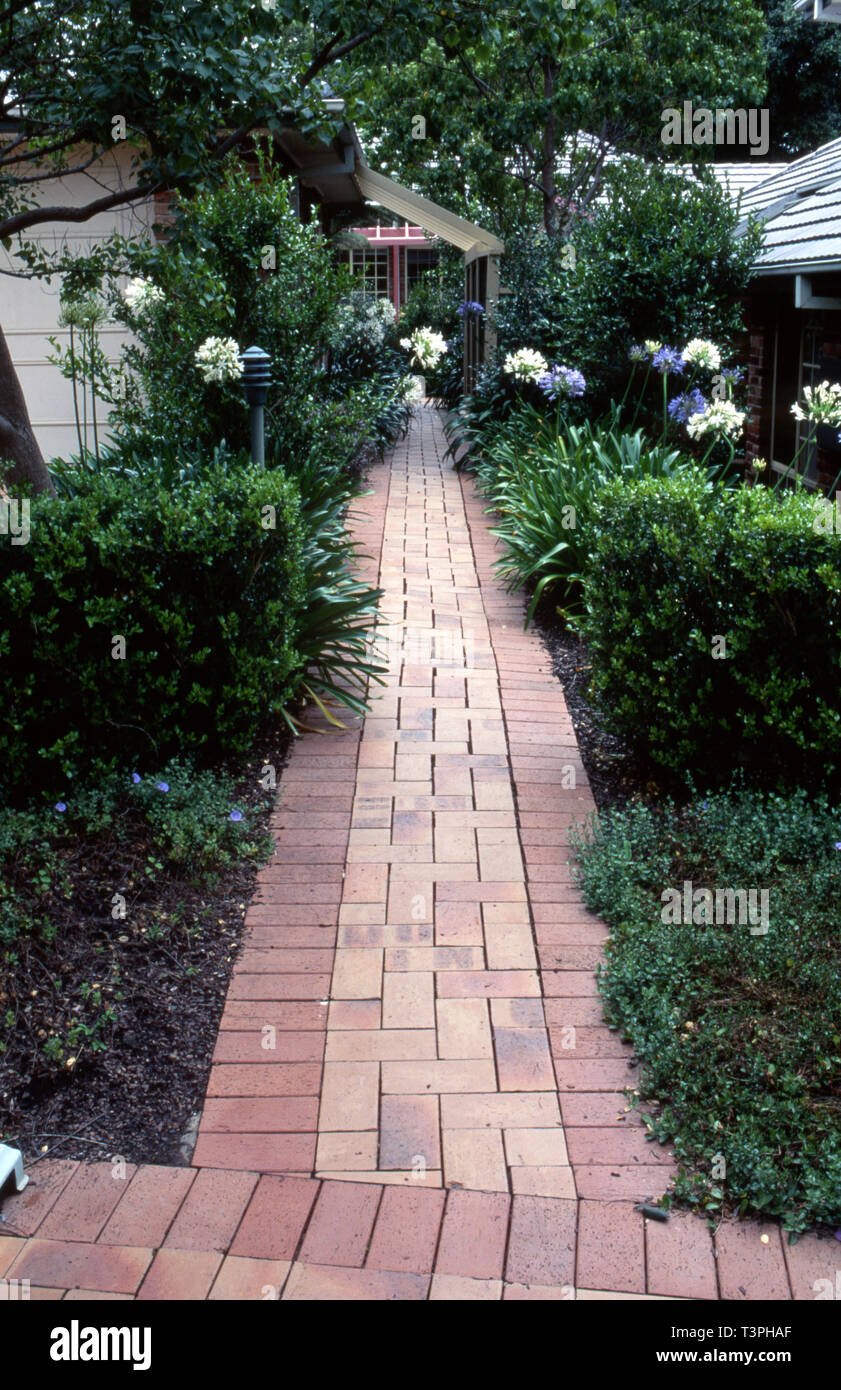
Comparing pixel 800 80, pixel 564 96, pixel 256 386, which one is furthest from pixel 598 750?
pixel 800 80

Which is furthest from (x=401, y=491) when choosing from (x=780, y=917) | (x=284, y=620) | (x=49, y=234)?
(x=780, y=917)

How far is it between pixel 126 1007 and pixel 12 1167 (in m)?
0.67

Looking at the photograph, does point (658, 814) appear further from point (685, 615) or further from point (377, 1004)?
point (377, 1004)

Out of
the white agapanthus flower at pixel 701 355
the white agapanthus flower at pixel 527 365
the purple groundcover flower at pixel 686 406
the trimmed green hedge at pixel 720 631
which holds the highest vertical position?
the white agapanthus flower at pixel 527 365

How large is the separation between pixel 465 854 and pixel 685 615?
1230 mm

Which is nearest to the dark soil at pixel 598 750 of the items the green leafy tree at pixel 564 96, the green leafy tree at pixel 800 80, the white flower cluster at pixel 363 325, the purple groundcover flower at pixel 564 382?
the purple groundcover flower at pixel 564 382

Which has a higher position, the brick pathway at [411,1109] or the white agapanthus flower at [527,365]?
the white agapanthus flower at [527,365]

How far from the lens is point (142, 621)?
14.6ft

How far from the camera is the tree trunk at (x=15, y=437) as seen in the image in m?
5.40

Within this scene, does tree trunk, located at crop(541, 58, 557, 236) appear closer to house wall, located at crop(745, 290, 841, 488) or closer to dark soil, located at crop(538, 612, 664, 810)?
house wall, located at crop(745, 290, 841, 488)

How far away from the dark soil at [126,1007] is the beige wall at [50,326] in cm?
668

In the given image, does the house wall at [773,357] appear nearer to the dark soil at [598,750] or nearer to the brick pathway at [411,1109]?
the dark soil at [598,750]

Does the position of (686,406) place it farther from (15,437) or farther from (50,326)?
(50,326)
